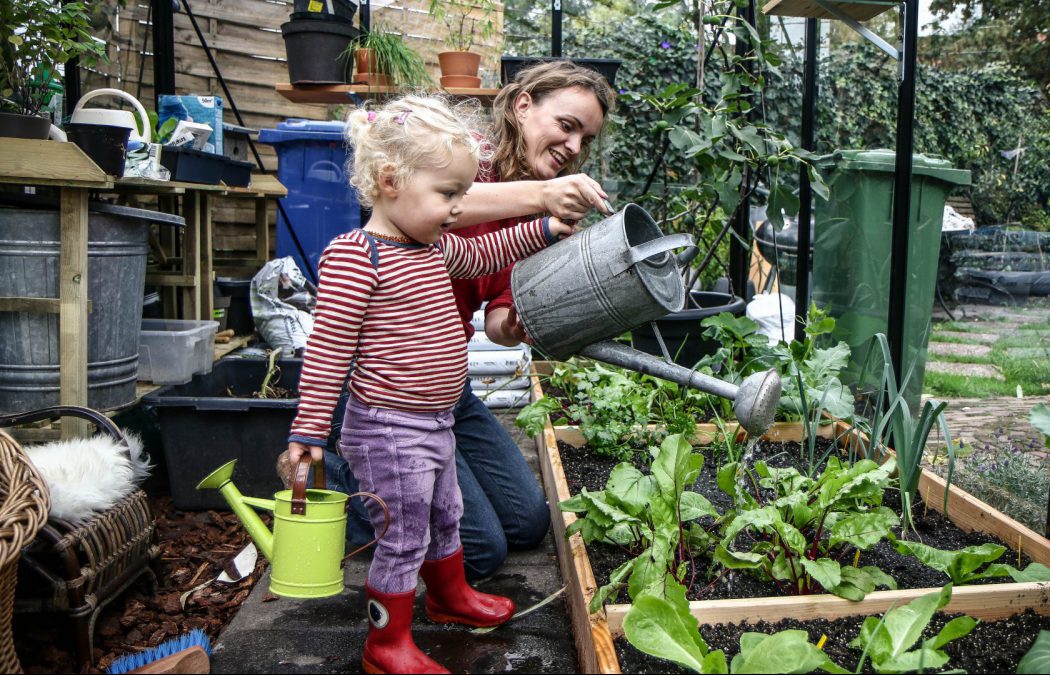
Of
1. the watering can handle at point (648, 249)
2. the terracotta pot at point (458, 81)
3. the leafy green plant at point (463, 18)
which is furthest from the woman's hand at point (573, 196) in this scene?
the leafy green plant at point (463, 18)

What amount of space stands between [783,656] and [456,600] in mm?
770

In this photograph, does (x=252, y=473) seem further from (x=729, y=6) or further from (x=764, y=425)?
(x=729, y=6)

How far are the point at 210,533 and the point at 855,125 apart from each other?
255 centimetres

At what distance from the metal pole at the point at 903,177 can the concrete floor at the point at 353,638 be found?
1181 mm

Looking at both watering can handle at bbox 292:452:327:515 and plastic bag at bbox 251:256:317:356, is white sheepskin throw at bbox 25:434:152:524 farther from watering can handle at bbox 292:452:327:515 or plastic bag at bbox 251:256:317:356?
plastic bag at bbox 251:256:317:356

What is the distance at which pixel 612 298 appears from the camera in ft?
5.09

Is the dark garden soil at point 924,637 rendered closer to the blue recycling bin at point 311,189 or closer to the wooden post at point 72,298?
the wooden post at point 72,298

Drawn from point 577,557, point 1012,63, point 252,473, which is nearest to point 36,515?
point 577,557

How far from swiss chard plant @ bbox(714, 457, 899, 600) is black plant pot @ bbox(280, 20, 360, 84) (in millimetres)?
3084

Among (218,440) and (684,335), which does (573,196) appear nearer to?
(218,440)

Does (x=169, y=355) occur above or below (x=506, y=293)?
below

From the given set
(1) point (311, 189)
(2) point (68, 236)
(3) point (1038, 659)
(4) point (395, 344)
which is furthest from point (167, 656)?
(1) point (311, 189)

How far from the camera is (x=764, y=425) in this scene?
57.8 inches

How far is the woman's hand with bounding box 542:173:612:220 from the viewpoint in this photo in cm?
166
